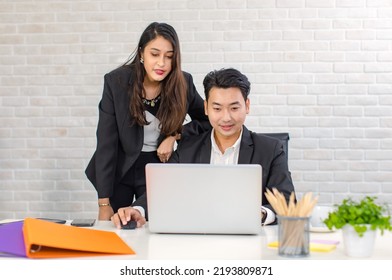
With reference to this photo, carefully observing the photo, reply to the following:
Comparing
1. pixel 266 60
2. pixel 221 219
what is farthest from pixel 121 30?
pixel 221 219

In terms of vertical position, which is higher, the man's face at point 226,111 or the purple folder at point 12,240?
the man's face at point 226,111

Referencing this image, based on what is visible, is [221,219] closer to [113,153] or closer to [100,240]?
[100,240]

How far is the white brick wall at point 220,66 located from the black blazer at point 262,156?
172 cm

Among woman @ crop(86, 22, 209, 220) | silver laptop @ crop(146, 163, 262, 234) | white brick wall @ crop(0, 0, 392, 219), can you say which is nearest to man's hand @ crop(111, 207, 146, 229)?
silver laptop @ crop(146, 163, 262, 234)

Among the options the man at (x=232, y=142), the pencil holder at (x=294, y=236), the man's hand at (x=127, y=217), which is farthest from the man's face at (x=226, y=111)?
the pencil holder at (x=294, y=236)

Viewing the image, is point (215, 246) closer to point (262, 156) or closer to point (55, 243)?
point (55, 243)

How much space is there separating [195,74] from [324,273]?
289 cm

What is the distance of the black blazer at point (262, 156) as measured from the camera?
2.53m

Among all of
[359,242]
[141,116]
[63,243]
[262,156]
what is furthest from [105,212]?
[359,242]

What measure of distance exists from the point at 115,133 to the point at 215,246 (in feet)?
4.27

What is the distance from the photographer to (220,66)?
14.3 ft

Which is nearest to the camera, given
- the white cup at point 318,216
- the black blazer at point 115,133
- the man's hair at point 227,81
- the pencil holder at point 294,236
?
the pencil holder at point 294,236

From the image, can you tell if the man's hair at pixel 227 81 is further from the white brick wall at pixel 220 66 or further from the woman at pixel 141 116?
the white brick wall at pixel 220 66

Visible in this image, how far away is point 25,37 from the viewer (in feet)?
14.6
